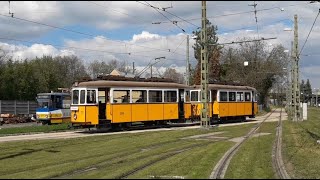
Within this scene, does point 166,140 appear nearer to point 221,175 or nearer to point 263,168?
point 263,168

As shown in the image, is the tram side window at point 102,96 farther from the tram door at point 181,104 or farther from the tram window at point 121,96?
the tram door at point 181,104

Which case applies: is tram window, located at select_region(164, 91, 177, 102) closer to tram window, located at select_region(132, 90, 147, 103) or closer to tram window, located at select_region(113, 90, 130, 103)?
tram window, located at select_region(132, 90, 147, 103)

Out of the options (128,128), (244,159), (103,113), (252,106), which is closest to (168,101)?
(128,128)

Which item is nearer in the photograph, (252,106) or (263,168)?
(263,168)

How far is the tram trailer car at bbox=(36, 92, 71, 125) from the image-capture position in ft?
133

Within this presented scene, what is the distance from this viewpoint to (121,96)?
96.6 feet

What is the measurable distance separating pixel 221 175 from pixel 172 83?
23.5 meters

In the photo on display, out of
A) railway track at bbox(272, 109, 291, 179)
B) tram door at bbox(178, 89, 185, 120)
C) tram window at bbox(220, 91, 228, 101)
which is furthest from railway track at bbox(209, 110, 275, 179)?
tram window at bbox(220, 91, 228, 101)

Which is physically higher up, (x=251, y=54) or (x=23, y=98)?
(x=251, y=54)

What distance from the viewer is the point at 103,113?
2888 cm

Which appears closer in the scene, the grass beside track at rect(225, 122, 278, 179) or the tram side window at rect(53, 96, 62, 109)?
the grass beside track at rect(225, 122, 278, 179)

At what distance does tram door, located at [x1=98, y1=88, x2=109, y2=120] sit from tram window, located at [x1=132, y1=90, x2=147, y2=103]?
223cm

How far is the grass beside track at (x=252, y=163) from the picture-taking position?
11066mm

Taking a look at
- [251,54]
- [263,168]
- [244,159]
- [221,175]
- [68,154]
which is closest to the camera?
[221,175]
